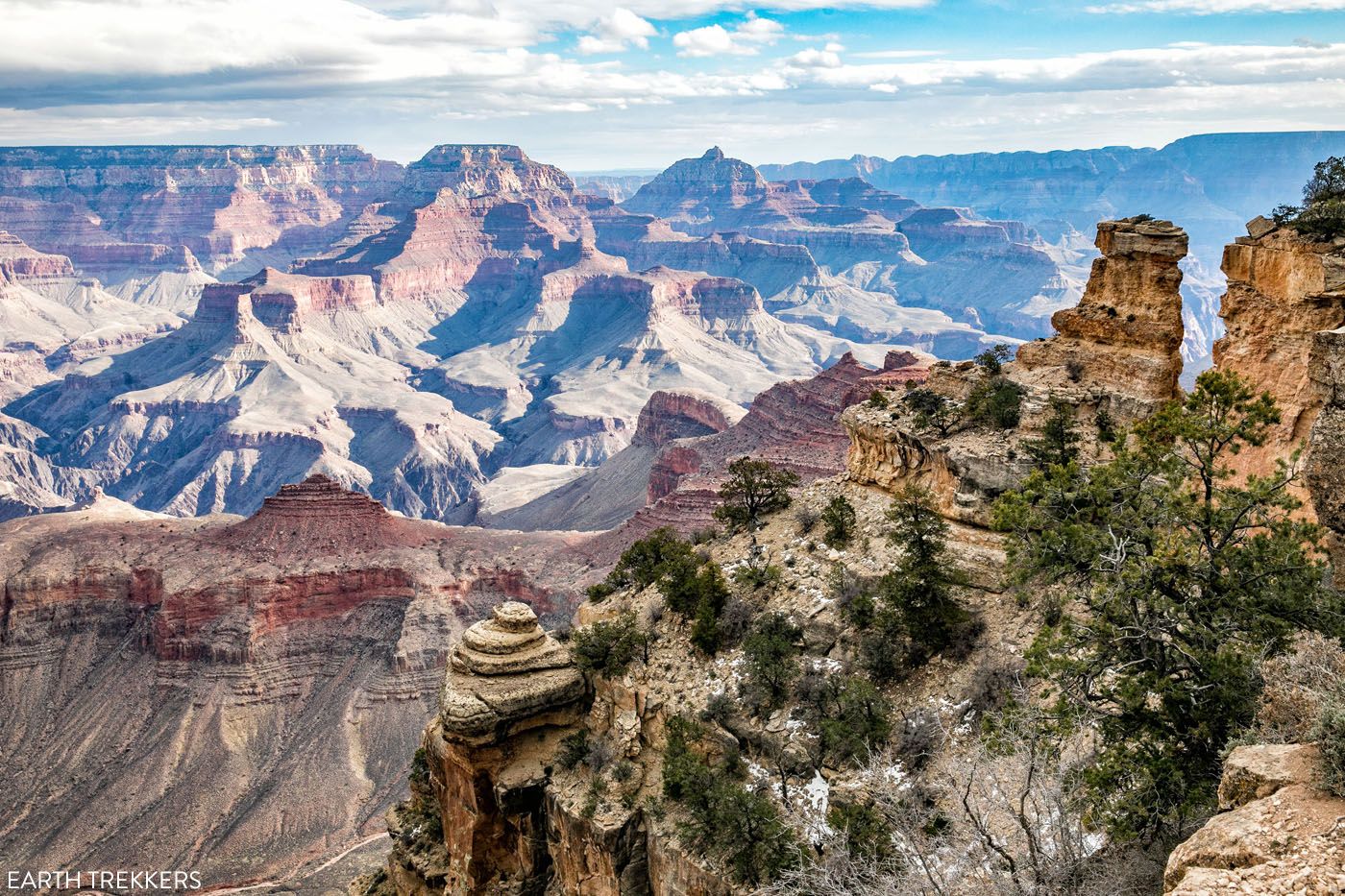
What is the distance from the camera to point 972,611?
21016mm

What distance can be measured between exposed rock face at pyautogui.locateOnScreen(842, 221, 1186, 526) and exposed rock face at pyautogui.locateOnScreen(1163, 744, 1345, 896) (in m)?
12.4

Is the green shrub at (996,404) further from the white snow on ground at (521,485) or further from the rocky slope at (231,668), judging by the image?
the white snow on ground at (521,485)

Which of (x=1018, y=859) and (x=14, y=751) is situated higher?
(x=1018, y=859)

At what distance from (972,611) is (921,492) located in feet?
12.7

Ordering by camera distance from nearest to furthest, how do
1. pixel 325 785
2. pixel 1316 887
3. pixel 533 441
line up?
pixel 1316 887, pixel 325 785, pixel 533 441

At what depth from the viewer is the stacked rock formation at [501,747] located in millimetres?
22656

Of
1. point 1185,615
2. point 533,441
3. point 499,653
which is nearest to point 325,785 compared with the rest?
point 499,653

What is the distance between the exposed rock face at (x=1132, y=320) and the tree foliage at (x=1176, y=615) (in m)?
8.34

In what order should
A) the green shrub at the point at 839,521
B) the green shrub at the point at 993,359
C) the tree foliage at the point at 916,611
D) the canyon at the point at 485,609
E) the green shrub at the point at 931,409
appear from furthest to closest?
1. the green shrub at the point at 993,359
2. the green shrub at the point at 931,409
3. the green shrub at the point at 839,521
4. the tree foliage at the point at 916,611
5. the canyon at the point at 485,609

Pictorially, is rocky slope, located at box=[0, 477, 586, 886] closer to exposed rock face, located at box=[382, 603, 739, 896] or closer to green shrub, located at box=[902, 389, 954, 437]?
exposed rock face, located at box=[382, 603, 739, 896]

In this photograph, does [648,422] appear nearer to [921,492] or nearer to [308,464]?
[308,464]

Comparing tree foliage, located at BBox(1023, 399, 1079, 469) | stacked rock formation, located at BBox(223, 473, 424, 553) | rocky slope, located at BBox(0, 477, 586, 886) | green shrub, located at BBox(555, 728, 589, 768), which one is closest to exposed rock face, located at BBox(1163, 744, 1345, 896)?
Result: tree foliage, located at BBox(1023, 399, 1079, 469)

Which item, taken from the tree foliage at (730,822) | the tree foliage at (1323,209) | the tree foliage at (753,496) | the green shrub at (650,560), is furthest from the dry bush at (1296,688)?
the tree foliage at (753,496)

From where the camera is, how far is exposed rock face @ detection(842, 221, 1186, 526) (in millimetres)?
23125
